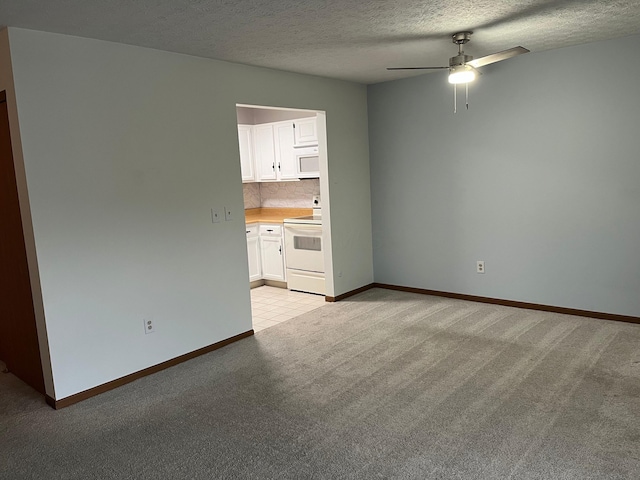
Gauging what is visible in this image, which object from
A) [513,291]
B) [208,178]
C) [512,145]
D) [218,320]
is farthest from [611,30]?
[218,320]

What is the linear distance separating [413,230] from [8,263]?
3894mm

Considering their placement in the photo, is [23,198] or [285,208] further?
[285,208]

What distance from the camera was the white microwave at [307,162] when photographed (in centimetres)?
581

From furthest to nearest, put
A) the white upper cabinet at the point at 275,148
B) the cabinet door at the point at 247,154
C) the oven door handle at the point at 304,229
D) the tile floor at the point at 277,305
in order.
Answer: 1. the cabinet door at the point at 247,154
2. the white upper cabinet at the point at 275,148
3. the oven door handle at the point at 304,229
4. the tile floor at the point at 277,305

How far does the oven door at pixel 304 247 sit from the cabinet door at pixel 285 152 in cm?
73

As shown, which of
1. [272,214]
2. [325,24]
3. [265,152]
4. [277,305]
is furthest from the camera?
[272,214]

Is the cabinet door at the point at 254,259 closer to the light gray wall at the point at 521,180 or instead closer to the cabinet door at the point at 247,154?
the cabinet door at the point at 247,154

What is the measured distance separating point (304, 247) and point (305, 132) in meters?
1.39

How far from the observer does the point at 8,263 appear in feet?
11.3

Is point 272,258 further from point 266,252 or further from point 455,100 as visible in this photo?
point 455,100

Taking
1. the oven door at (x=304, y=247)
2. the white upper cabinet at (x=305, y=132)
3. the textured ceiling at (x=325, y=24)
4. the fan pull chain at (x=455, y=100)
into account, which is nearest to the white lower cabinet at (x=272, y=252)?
the oven door at (x=304, y=247)

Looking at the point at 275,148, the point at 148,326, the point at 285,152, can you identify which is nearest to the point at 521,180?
the point at 285,152

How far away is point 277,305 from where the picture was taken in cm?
543

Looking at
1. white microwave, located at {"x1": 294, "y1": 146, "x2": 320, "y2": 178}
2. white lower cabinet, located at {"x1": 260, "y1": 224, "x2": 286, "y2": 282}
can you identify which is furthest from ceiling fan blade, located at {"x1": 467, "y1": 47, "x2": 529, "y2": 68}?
white lower cabinet, located at {"x1": 260, "y1": 224, "x2": 286, "y2": 282}
